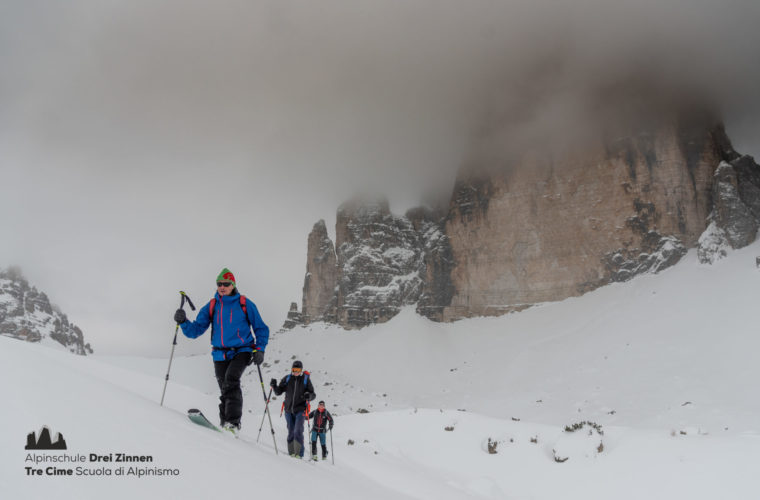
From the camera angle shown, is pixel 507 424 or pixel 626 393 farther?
pixel 626 393

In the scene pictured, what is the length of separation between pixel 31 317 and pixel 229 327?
13209 centimetres

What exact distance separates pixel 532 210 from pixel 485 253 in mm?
7484

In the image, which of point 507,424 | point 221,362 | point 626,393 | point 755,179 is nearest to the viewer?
point 221,362

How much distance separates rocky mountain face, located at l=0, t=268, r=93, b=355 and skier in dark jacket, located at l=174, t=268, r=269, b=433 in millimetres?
115646

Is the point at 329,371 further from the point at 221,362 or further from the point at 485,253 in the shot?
the point at 221,362

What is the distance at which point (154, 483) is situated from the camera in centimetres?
195

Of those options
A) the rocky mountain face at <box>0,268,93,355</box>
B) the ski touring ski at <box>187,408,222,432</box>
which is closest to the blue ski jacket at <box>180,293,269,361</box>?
the ski touring ski at <box>187,408,222,432</box>

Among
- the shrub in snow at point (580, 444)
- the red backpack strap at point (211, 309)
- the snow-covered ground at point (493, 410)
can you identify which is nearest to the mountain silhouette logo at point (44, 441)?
the snow-covered ground at point (493, 410)

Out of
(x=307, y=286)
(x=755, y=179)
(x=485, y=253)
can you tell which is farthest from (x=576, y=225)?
(x=307, y=286)

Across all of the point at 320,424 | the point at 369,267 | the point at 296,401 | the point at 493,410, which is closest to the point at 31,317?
the point at 369,267

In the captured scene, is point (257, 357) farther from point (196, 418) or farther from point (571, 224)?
point (571, 224)

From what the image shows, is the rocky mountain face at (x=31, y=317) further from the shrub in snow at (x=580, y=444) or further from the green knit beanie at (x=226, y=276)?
the green knit beanie at (x=226, y=276)

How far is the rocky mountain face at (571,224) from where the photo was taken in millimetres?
37875

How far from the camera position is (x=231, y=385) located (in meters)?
4.94
